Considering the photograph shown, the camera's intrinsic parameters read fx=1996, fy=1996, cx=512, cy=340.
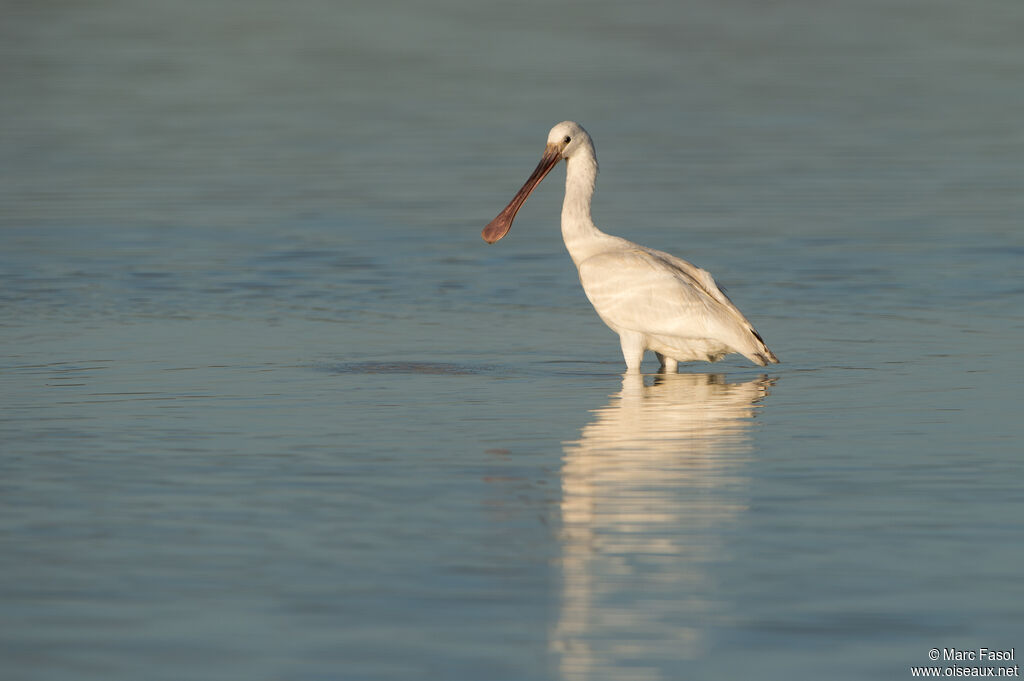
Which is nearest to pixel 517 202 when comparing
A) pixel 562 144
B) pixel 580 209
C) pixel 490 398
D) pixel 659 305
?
pixel 562 144

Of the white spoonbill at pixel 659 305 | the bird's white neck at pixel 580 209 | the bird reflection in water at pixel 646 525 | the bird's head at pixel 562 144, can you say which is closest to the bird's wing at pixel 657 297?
the white spoonbill at pixel 659 305

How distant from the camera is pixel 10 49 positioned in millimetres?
37469

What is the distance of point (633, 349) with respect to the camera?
12.9 m

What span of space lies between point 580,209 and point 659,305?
133 centimetres

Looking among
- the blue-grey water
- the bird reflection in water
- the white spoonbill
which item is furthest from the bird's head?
the bird reflection in water

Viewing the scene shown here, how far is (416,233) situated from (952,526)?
1145 centimetres

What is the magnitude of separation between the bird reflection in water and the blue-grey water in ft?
0.08

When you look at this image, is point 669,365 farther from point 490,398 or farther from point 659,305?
point 490,398

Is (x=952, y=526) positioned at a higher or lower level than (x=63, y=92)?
→ lower

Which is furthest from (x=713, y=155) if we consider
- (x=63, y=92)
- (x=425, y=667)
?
(x=425, y=667)

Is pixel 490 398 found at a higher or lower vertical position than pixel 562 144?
lower

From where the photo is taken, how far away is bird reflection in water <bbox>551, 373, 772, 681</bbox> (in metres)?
6.61

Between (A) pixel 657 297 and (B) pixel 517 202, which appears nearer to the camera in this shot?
(A) pixel 657 297

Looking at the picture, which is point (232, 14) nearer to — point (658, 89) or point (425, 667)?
point (658, 89)
